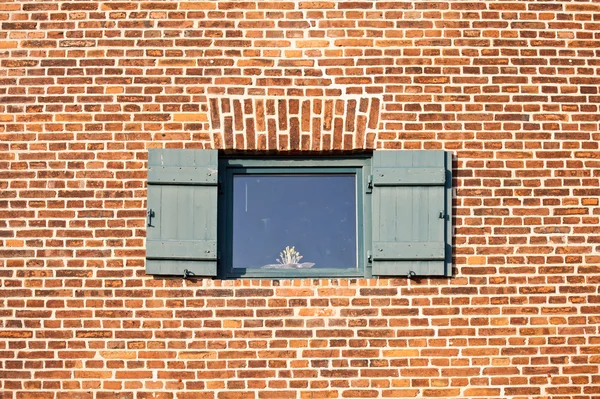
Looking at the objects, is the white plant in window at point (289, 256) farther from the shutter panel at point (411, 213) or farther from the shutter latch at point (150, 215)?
the shutter latch at point (150, 215)

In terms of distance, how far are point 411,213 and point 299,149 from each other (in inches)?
36.9

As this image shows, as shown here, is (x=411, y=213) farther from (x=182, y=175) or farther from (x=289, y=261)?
(x=182, y=175)

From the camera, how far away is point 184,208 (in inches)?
197

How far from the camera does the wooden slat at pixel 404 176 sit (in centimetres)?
505

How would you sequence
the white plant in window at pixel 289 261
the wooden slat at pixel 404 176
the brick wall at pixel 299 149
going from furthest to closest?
the white plant in window at pixel 289 261, the wooden slat at pixel 404 176, the brick wall at pixel 299 149

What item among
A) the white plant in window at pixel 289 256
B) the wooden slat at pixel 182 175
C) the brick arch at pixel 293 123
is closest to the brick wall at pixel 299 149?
the brick arch at pixel 293 123

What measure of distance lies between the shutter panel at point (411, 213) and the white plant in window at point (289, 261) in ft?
1.77

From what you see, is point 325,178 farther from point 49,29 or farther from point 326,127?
point 49,29

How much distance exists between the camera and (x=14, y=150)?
511 cm

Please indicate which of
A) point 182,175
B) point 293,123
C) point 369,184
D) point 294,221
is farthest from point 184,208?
point 369,184

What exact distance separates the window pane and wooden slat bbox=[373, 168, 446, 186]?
0.89 feet

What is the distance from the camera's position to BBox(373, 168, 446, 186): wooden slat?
5.05 metres

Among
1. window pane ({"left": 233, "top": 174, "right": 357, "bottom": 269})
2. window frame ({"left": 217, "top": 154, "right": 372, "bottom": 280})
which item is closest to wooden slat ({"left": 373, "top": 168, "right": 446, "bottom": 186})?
window frame ({"left": 217, "top": 154, "right": 372, "bottom": 280})

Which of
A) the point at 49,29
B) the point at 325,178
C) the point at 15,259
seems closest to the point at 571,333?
the point at 325,178
